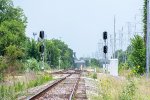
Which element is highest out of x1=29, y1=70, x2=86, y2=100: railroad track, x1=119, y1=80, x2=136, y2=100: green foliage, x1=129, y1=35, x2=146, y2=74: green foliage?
x1=129, y1=35, x2=146, y2=74: green foliage

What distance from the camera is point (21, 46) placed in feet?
284

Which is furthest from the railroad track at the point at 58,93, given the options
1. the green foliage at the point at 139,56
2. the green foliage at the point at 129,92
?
the green foliage at the point at 139,56

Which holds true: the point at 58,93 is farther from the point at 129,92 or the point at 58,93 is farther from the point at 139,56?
the point at 139,56

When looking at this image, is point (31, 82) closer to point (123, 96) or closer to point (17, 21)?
point (123, 96)

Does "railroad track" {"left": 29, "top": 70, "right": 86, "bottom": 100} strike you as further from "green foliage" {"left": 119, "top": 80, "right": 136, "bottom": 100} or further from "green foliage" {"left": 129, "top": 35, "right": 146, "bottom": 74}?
"green foliage" {"left": 129, "top": 35, "right": 146, "bottom": 74}

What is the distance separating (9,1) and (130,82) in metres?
73.8

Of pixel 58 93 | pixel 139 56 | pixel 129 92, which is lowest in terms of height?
pixel 58 93

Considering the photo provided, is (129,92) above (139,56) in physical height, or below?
below

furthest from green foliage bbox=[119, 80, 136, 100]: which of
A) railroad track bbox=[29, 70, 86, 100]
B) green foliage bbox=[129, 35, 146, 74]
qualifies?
green foliage bbox=[129, 35, 146, 74]

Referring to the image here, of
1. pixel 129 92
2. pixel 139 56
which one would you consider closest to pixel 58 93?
pixel 129 92

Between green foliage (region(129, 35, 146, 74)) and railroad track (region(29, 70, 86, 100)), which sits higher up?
green foliage (region(129, 35, 146, 74))

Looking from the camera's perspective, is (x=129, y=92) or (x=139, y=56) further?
(x=139, y=56)

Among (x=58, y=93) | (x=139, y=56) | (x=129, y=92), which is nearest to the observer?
(x=129, y=92)

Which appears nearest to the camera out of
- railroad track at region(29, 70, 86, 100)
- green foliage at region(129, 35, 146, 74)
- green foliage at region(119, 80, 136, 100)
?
green foliage at region(119, 80, 136, 100)
